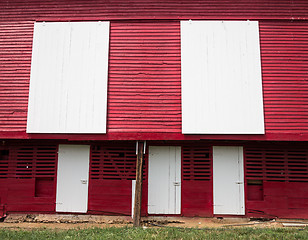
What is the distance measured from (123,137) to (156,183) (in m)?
2.14

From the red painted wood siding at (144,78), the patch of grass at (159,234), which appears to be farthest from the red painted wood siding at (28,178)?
the red painted wood siding at (144,78)

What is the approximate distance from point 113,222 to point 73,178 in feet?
6.98

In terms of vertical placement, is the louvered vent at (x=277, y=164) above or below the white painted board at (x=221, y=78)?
below

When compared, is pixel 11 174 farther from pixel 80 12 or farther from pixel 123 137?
pixel 80 12

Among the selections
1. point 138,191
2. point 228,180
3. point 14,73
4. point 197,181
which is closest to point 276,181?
point 228,180

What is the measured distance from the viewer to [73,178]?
10.4 metres

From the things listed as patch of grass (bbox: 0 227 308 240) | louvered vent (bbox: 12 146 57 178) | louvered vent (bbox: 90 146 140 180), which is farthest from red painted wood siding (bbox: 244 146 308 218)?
louvered vent (bbox: 12 146 57 178)

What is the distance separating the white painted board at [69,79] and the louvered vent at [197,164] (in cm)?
325

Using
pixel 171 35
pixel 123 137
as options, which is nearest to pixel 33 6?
pixel 171 35

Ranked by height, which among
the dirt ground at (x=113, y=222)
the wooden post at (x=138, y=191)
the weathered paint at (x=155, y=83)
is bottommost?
the dirt ground at (x=113, y=222)

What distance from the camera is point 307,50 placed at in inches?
394

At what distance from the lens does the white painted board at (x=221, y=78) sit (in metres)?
9.50

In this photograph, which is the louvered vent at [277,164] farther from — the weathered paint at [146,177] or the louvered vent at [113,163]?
the louvered vent at [113,163]

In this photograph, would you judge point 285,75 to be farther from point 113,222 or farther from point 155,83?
point 113,222
